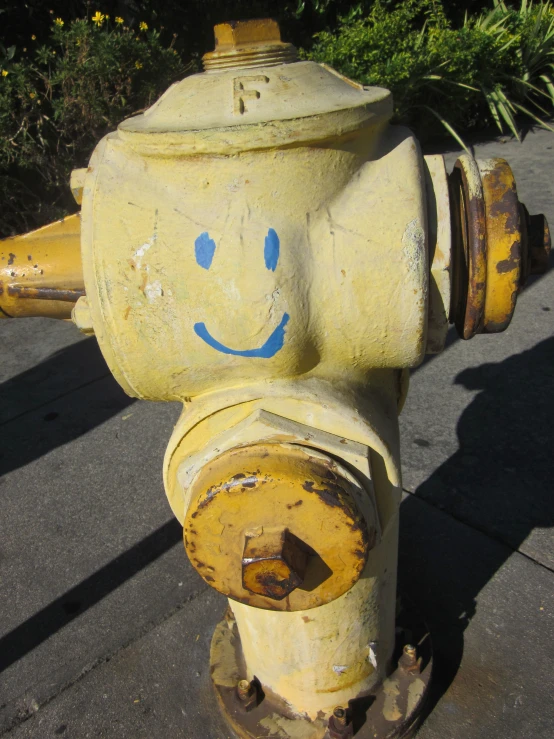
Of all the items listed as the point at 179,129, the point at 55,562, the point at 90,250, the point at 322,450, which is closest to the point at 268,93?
the point at 179,129

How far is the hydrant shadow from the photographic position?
6.69 ft

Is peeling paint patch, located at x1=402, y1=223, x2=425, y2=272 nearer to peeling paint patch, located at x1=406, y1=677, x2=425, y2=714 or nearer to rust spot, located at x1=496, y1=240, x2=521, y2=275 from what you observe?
rust spot, located at x1=496, y1=240, x2=521, y2=275

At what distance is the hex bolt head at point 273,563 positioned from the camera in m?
1.04

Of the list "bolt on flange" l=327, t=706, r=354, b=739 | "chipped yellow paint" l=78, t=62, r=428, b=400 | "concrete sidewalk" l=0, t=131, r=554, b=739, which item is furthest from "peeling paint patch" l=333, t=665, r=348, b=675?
"chipped yellow paint" l=78, t=62, r=428, b=400

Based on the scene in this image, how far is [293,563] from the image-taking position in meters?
1.05

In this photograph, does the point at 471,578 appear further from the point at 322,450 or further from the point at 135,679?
the point at 322,450

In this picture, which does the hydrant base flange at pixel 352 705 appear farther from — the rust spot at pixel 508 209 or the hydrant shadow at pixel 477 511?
the rust spot at pixel 508 209

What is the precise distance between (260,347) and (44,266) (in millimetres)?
508

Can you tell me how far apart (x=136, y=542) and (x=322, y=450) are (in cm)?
151

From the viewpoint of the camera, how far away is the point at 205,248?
1.02 m

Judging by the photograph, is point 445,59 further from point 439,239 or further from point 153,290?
point 153,290

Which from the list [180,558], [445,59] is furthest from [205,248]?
[445,59]

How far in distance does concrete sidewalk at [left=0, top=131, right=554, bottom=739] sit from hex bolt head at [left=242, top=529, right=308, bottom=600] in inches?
37.9

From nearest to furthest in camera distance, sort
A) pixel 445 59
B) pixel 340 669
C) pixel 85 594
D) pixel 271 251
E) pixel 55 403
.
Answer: pixel 271 251, pixel 340 669, pixel 85 594, pixel 55 403, pixel 445 59
